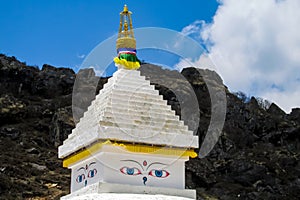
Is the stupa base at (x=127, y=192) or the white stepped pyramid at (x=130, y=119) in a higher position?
the white stepped pyramid at (x=130, y=119)

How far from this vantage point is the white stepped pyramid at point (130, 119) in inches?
464

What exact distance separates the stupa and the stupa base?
0.8 inches

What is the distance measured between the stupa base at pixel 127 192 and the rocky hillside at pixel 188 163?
99.9 feet

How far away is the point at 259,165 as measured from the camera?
186ft

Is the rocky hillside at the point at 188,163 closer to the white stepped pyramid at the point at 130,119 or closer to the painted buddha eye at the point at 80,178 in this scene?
the painted buddha eye at the point at 80,178

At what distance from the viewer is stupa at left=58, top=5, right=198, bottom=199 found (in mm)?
11727

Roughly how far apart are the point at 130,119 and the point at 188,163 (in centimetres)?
4283

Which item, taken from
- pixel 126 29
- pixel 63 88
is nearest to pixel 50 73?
pixel 63 88

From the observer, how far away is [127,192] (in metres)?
11.5

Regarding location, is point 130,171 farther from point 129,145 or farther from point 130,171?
point 129,145

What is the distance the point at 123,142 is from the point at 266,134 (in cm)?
5966

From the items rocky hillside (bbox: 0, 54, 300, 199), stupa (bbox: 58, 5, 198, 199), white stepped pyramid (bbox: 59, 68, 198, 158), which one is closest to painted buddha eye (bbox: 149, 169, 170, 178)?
stupa (bbox: 58, 5, 198, 199)

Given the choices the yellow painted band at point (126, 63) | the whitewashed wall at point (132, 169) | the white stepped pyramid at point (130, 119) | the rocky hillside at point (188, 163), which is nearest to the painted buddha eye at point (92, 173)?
the whitewashed wall at point (132, 169)

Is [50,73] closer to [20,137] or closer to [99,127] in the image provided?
[20,137]
